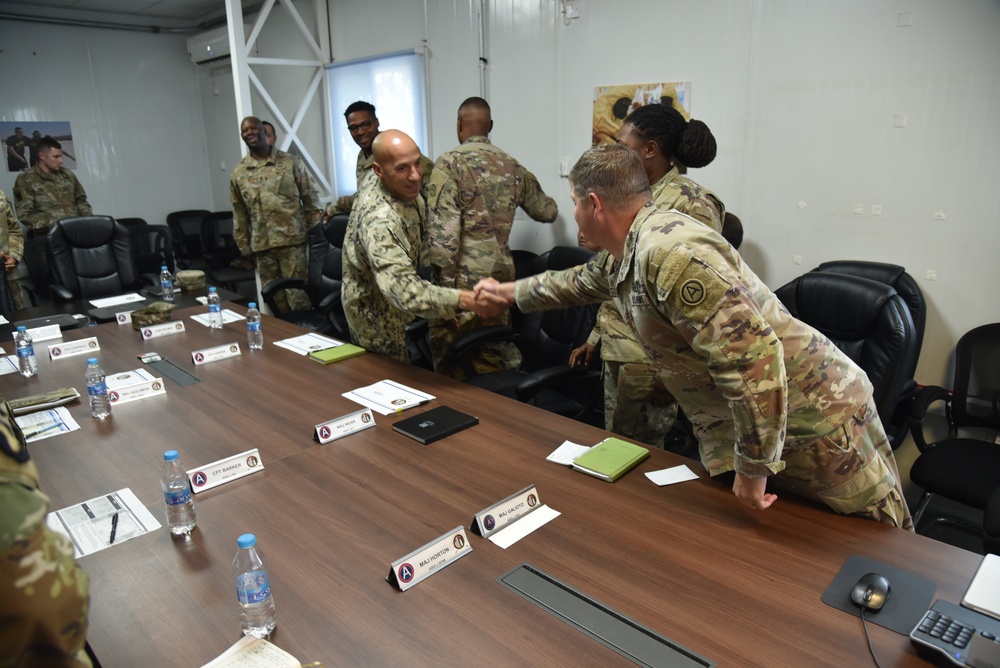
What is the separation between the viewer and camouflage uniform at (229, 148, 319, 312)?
5.06 meters

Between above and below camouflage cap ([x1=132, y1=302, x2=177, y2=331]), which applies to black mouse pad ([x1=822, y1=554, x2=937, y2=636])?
below

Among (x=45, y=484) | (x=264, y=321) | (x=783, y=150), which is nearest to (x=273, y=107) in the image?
(x=264, y=321)

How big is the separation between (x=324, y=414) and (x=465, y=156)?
5.63ft

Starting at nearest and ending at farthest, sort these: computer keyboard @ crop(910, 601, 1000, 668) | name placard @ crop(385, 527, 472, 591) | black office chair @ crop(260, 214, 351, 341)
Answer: computer keyboard @ crop(910, 601, 1000, 668), name placard @ crop(385, 527, 472, 591), black office chair @ crop(260, 214, 351, 341)

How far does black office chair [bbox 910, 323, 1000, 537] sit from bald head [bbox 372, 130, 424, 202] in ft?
7.16

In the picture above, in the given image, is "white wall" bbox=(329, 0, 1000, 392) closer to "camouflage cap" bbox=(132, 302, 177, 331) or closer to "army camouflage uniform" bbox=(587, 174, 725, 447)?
"army camouflage uniform" bbox=(587, 174, 725, 447)

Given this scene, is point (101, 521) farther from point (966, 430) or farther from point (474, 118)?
point (966, 430)

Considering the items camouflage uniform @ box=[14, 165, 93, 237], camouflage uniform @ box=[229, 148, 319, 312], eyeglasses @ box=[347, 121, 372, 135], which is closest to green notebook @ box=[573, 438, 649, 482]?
eyeglasses @ box=[347, 121, 372, 135]

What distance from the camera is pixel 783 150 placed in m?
3.14

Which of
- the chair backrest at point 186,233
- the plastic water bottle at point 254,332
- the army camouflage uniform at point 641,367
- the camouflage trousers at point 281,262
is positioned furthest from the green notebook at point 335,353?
the chair backrest at point 186,233

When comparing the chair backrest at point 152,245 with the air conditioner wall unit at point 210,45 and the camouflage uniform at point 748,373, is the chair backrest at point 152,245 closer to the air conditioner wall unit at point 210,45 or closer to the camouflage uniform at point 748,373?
the air conditioner wall unit at point 210,45

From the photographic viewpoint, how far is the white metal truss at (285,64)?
17.3 ft

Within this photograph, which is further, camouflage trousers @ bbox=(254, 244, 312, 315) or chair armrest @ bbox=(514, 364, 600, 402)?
camouflage trousers @ bbox=(254, 244, 312, 315)

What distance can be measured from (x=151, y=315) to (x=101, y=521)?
195 centimetres
